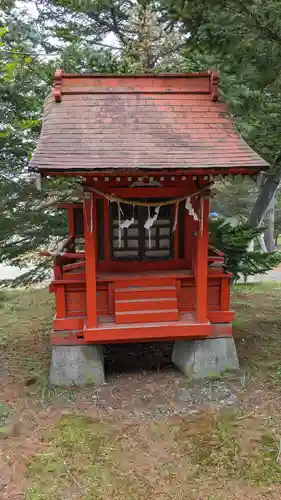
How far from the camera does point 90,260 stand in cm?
672

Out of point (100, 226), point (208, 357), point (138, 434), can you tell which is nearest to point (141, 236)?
point (100, 226)

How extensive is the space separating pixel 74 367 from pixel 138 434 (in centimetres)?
186

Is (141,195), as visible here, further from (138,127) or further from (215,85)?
(215,85)

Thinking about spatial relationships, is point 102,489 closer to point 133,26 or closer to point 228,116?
point 228,116

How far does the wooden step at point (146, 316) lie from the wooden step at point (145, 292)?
0.24 metres

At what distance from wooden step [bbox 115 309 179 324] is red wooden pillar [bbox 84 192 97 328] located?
43 cm

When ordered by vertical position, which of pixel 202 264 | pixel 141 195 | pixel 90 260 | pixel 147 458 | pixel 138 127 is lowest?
pixel 147 458

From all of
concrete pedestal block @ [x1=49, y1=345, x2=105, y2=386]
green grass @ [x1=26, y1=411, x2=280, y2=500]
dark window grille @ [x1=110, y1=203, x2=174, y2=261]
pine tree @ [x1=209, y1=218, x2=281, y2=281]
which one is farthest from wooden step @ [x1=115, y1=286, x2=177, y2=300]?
pine tree @ [x1=209, y1=218, x2=281, y2=281]

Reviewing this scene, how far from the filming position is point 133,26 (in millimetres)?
12656

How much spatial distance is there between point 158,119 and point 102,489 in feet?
18.3

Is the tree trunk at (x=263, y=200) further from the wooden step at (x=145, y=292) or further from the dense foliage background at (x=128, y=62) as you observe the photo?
the wooden step at (x=145, y=292)

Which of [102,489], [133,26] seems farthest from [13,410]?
[133,26]

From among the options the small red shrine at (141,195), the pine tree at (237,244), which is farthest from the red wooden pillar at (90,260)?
the pine tree at (237,244)

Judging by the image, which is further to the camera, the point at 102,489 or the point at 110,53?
the point at 110,53
